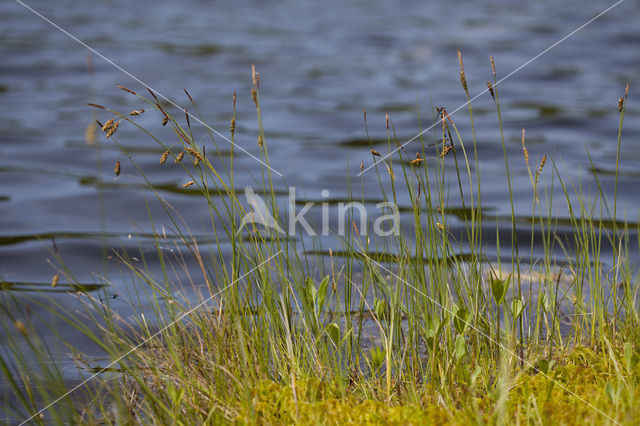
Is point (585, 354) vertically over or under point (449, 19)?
under

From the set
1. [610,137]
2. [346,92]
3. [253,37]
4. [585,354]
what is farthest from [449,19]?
[585,354]

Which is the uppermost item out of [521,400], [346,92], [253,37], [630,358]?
[253,37]

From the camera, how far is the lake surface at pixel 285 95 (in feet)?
18.1

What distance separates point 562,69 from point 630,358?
35.5ft

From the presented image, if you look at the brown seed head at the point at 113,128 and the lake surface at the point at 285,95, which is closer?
the brown seed head at the point at 113,128

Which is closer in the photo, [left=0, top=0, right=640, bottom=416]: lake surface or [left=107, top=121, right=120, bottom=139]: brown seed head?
[left=107, top=121, right=120, bottom=139]: brown seed head

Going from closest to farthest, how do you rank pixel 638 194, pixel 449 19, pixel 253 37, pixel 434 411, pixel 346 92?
pixel 434 411 → pixel 638 194 → pixel 346 92 → pixel 253 37 → pixel 449 19

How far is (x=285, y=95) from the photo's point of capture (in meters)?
10.2

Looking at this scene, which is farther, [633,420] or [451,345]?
[451,345]

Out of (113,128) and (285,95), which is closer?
(113,128)

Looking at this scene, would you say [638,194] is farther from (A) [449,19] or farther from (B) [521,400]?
(A) [449,19]

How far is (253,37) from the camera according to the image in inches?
584

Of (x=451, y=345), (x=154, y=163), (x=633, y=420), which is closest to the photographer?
(x=633, y=420)

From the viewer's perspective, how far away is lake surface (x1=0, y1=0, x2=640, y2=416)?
5527 millimetres
